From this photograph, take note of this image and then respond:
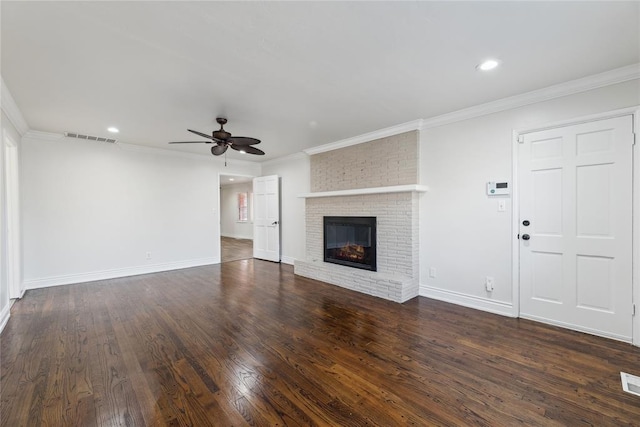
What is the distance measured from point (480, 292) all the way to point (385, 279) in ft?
3.85

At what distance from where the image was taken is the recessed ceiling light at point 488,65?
7.74ft

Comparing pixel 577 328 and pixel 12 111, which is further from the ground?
pixel 12 111

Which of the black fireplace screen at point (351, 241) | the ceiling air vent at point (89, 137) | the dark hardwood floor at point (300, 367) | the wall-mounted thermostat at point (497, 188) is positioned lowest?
the dark hardwood floor at point (300, 367)

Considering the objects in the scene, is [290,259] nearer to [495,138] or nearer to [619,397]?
[495,138]

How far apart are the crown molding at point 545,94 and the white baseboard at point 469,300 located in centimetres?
230

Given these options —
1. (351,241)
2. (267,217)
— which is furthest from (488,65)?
(267,217)

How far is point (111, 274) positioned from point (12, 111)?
2.91 m

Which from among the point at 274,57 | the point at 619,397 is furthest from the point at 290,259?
the point at 619,397

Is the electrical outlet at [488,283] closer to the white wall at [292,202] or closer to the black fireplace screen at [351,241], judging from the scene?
the black fireplace screen at [351,241]

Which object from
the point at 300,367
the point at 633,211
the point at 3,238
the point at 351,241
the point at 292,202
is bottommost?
the point at 300,367

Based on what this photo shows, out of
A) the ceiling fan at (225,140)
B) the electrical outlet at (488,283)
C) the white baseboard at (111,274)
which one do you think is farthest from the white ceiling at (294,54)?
the white baseboard at (111,274)

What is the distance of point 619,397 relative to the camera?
1.82 m

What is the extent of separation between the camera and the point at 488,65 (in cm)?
242

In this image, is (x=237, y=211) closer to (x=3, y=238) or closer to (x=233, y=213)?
(x=233, y=213)
